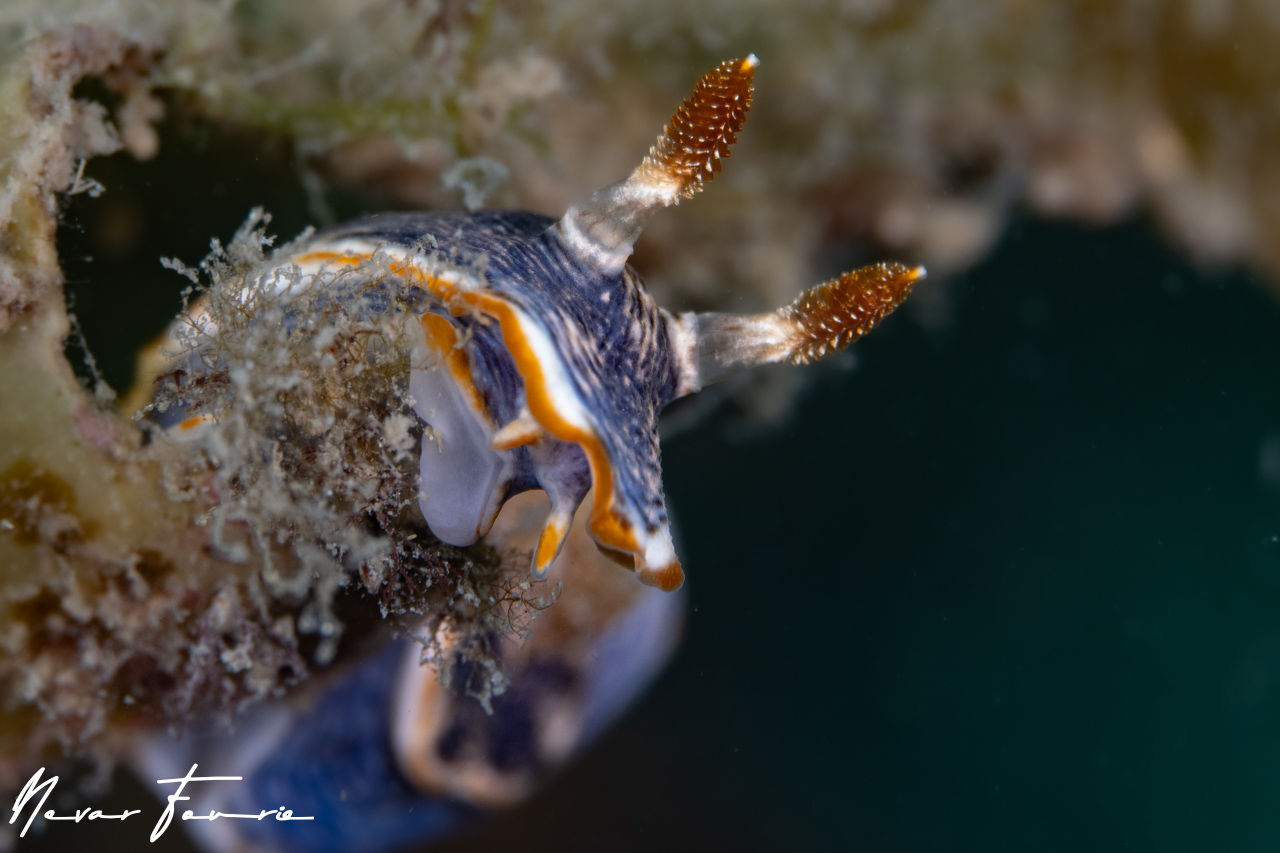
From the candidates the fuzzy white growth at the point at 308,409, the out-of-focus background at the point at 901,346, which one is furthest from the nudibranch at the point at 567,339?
the out-of-focus background at the point at 901,346

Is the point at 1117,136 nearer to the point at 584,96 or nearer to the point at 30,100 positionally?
the point at 584,96

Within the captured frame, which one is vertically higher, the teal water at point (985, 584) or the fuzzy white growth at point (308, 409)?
the fuzzy white growth at point (308, 409)

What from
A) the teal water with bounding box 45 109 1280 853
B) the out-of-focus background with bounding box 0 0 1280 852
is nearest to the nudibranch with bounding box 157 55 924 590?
the out-of-focus background with bounding box 0 0 1280 852

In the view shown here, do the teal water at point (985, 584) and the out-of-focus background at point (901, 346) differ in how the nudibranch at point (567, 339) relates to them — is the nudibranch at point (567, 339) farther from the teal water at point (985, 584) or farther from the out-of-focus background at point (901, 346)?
the teal water at point (985, 584)

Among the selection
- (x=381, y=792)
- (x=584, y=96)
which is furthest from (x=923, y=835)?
(x=584, y=96)

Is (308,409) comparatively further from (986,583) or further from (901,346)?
→ (986,583)

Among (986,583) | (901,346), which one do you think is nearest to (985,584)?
(986,583)
